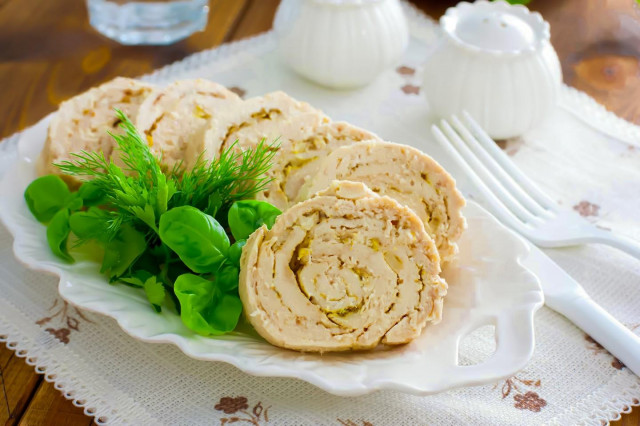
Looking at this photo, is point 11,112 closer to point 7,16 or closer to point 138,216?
point 7,16

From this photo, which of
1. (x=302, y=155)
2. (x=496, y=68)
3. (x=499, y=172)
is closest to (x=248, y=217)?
(x=302, y=155)

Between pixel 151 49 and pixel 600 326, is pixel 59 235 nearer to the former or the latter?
pixel 600 326

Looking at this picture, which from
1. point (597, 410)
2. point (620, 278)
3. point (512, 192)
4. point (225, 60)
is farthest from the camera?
point (225, 60)

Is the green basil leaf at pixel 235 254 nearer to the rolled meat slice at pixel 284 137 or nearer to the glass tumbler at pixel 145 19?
the rolled meat slice at pixel 284 137

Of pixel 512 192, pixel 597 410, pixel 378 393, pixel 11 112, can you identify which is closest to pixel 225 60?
pixel 11 112

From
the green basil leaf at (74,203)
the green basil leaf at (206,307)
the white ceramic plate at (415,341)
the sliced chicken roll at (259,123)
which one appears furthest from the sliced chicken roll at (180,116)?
the green basil leaf at (206,307)
